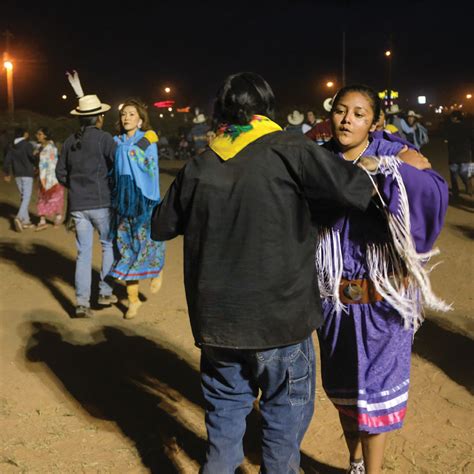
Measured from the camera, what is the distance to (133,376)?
449 cm

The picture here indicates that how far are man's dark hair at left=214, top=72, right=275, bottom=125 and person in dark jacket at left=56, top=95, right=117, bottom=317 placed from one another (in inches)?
143

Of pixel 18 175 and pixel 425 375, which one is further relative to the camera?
pixel 18 175

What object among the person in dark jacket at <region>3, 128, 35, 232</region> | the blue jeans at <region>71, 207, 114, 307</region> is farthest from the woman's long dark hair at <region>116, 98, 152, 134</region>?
the person in dark jacket at <region>3, 128, 35, 232</region>

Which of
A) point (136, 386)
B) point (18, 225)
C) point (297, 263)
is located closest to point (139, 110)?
point (136, 386)

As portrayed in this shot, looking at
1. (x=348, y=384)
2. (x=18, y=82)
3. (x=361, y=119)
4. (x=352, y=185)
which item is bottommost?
(x=18, y=82)

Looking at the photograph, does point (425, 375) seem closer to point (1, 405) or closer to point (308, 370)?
point (308, 370)

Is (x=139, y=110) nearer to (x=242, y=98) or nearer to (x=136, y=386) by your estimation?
(x=136, y=386)

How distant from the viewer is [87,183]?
5703 mm

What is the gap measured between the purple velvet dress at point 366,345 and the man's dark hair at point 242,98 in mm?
597

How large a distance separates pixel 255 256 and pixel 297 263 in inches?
6.9

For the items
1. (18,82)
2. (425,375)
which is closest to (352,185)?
(425,375)

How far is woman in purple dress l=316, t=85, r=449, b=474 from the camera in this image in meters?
2.47

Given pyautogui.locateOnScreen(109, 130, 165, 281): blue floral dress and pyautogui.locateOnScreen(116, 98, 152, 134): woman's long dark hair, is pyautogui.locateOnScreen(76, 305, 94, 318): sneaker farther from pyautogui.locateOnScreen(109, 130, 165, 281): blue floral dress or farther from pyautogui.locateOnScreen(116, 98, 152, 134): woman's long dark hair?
pyautogui.locateOnScreen(116, 98, 152, 134): woman's long dark hair

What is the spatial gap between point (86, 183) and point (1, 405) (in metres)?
2.29
